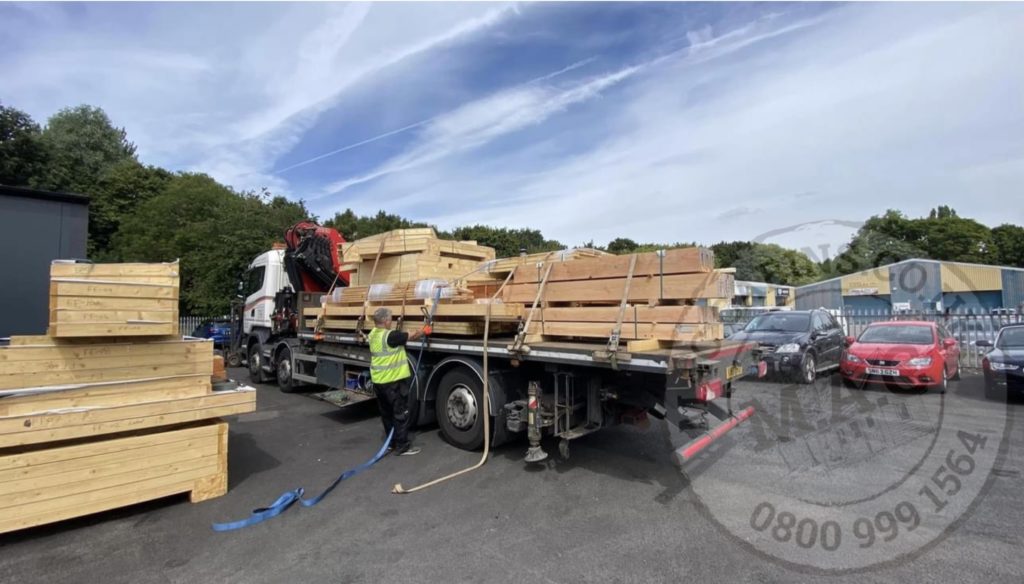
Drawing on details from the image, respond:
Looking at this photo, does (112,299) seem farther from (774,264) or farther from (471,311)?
(774,264)

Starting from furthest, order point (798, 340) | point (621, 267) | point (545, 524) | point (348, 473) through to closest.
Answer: point (798, 340)
point (348, 473)
point (621, 267)
point (545, 524)

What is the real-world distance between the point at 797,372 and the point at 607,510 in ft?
25.1

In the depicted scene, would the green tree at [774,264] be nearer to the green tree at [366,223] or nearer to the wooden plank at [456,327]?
the wooden plank at [456,327]

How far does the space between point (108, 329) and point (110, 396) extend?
615 mm

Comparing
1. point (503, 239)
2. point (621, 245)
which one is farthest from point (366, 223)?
point (621, 245)

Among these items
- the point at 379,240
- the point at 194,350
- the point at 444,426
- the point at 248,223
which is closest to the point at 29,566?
the point at 194,350

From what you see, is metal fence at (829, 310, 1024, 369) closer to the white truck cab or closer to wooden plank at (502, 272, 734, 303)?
wooden plank at (502, 272, 734, 303)

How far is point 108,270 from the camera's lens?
458cm

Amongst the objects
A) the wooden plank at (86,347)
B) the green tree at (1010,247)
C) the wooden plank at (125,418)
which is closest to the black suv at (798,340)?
the wooden plank at (125,418)

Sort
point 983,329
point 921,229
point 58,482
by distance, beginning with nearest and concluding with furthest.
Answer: point 58,482 < point 983,329 < point 921,229

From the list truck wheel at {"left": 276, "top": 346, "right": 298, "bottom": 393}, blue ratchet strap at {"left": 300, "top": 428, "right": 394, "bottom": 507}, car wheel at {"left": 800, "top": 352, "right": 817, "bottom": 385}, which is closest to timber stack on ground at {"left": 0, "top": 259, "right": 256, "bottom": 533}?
blue ratchet strap at {"left": 300, "top": 428, "right": 394, "bottom": 507}

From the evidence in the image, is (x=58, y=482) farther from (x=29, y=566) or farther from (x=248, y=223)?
(x=248, y=223)

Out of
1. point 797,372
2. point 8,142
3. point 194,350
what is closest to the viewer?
point 194,350

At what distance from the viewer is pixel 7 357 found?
4055 mm
